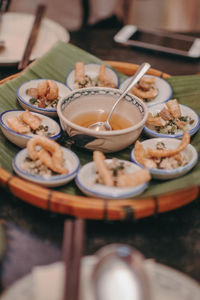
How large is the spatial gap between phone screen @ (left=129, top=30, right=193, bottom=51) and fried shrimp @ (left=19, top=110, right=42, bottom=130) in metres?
1.72

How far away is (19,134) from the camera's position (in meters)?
2.00

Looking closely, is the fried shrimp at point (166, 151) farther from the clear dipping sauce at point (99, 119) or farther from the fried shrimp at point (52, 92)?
the fried shrimp at point (52, 92)

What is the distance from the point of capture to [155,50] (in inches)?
131

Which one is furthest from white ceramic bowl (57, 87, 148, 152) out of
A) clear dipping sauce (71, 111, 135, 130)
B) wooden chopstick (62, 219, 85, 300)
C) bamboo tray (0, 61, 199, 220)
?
wooden chopstick (62, 219, 85, 300)

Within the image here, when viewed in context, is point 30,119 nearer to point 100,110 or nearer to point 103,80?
point 100,110

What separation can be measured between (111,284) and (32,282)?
0.29m

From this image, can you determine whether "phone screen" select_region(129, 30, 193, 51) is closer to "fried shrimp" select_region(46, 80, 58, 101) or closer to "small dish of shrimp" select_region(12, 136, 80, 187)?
"fried shrimp" select_region(46, 80, 58, 101)

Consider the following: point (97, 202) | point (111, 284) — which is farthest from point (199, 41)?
point (111, 284)

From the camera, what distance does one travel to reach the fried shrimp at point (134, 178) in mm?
1685

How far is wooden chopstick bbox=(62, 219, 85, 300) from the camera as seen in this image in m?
1.20

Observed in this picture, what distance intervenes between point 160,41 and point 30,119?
1.86 m

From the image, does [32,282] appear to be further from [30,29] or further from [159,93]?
[30,29]

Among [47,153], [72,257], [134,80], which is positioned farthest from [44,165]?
[134,80]

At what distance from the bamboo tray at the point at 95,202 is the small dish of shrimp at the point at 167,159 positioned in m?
0.19
